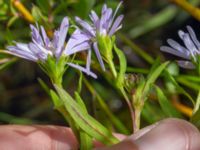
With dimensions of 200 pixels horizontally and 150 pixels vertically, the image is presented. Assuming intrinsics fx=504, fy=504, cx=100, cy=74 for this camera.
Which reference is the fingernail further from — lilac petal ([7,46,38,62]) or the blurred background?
the blurred background

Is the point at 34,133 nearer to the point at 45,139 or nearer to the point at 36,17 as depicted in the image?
the point at 45,139

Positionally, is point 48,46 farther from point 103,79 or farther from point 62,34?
point 103,79

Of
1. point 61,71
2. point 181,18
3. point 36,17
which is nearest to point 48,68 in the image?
point 61,71

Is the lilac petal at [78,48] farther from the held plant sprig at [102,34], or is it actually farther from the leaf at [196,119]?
the leaf at [196,119]

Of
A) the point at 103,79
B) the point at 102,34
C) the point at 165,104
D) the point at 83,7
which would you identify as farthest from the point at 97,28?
the point at 103,79

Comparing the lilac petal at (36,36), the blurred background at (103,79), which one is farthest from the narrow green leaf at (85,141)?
the blurred background at (103,79)
